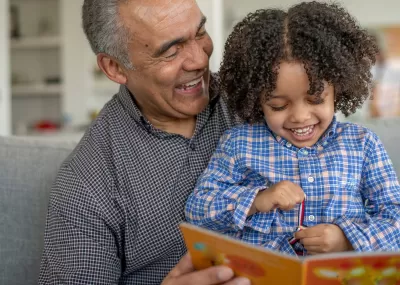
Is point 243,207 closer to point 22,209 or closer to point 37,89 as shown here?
point 22,209

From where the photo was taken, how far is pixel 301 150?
4.77 feet

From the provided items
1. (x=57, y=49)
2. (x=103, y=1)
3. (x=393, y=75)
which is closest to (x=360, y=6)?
(x=393, y=75)

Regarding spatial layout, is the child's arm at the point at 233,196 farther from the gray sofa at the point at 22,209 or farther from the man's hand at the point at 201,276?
the gray sofa at the point at 22,209

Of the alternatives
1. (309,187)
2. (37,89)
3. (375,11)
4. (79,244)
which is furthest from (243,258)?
(37,89)

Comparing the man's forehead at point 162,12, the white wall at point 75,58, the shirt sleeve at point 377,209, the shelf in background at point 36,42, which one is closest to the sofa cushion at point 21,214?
the man's forehead at point 162,12

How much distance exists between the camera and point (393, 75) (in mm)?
6109

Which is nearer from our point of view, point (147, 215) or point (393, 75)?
point (147, 215)

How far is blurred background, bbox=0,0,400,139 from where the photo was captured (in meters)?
6.08

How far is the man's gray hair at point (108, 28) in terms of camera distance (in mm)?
1732

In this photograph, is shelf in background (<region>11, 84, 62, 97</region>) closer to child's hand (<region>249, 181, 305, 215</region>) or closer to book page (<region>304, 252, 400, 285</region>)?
child's hand (<region>249, 181, 305, 215</region>)

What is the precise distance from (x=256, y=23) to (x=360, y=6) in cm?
544

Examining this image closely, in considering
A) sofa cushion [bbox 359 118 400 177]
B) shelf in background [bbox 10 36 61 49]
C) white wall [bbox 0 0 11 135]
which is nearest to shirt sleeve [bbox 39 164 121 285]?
sofa cushion [bbox 359 118 400 177]

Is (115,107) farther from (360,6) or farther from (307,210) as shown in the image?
(360,6)

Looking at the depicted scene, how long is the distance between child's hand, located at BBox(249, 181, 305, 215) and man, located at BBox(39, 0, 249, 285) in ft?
1.25
